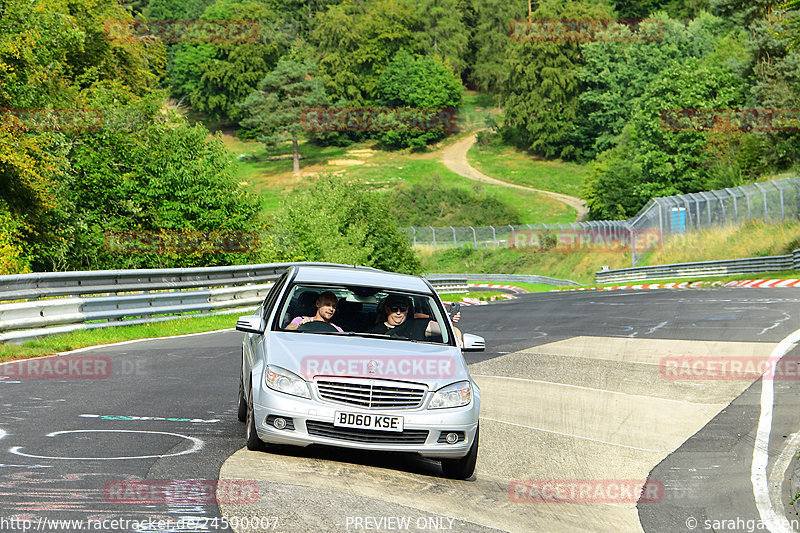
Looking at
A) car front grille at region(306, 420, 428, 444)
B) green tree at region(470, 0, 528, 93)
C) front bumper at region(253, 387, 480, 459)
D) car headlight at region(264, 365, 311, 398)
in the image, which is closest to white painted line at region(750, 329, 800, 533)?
front bumper at region(253, 387, 480, 459)

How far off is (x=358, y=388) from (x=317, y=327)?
1200 mm

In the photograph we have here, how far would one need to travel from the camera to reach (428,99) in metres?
135

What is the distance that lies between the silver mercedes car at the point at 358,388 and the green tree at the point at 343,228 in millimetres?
31747

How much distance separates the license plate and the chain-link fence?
4132cm

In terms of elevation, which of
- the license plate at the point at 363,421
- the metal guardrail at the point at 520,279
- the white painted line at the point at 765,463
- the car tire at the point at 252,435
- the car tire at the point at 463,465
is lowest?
the metal guardrail at the point at 520,279

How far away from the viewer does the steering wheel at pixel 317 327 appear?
857 cm

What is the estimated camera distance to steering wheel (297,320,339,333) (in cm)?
857

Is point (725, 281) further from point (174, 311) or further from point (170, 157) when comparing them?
point (174, 311)

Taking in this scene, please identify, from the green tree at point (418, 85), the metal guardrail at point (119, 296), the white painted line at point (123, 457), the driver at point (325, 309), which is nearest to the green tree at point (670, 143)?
the metal guardrail at point (119, 296)

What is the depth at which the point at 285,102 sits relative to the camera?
416ft

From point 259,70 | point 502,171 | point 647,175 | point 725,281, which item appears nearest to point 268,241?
point 725,281

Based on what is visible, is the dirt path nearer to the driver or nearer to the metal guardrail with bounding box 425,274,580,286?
the metal guardrail with bounding box 425,274,580,286

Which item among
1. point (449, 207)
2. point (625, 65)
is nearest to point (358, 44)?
point (625, 65)

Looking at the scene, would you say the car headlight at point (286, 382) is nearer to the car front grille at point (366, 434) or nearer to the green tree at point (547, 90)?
the car front grille at point (366, 434)
